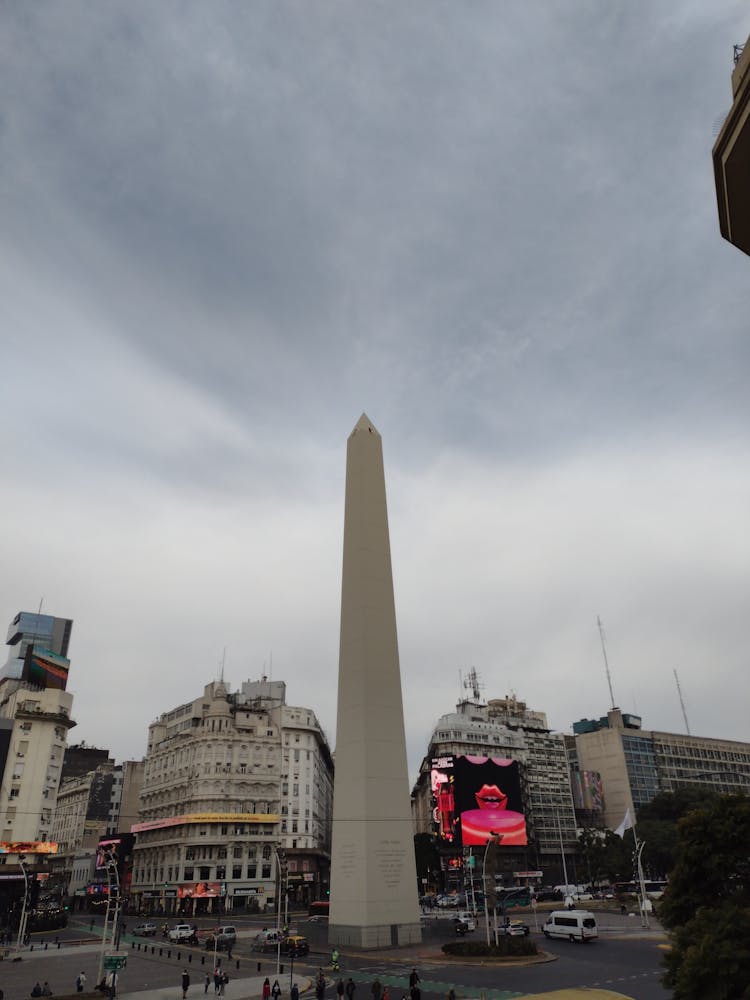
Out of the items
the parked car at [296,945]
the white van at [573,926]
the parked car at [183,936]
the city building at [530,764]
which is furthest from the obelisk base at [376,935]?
the city building at [530,764]

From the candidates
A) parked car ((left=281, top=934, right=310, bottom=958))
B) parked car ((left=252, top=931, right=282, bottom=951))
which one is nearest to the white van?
parked car ((left=281, top=934, right=310, bottom=958))

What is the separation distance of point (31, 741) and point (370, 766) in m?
58.8

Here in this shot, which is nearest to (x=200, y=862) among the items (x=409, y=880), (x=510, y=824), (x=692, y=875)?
(x=510, y=824)

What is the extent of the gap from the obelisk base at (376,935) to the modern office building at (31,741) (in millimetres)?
52435

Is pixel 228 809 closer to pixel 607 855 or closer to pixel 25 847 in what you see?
pixel 25 847

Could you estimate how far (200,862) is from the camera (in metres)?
92.2

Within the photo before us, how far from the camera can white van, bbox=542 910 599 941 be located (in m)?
45.4

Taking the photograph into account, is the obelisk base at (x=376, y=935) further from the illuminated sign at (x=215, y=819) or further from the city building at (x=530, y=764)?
the city building at (x=530, y=764)

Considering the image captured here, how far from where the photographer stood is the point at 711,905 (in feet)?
56.5

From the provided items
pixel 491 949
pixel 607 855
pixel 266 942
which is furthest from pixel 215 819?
pixel 491 949

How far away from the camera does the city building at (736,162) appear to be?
9656 mm

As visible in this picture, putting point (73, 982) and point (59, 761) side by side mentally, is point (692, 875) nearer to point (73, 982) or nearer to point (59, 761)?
point (73, 982)

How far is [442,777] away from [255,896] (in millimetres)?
32579

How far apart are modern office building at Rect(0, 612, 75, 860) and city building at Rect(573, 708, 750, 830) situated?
100671 millimetres
